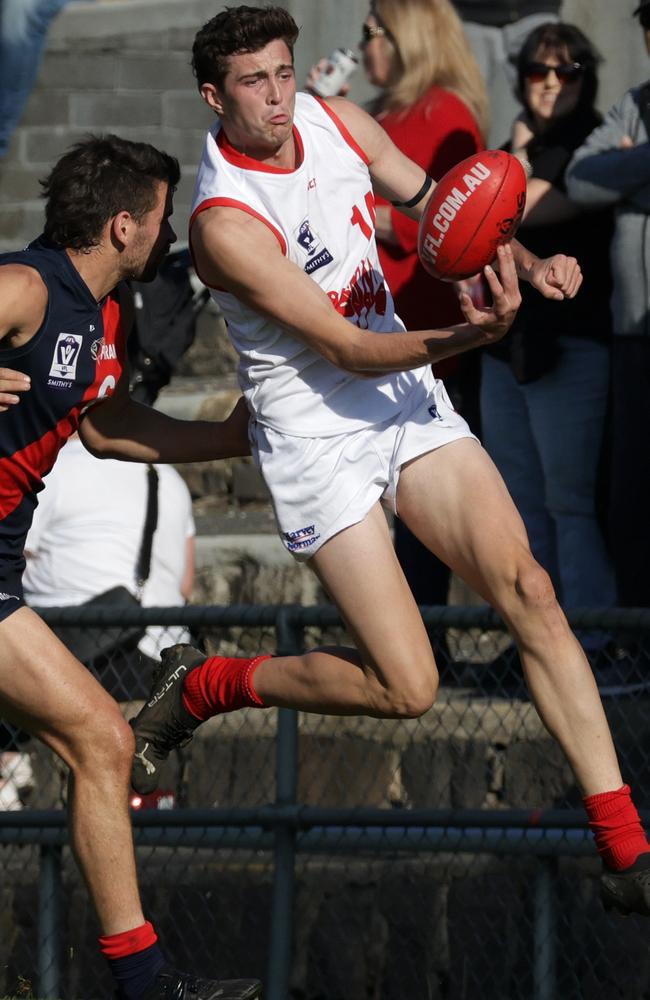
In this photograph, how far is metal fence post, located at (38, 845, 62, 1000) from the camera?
6.01 metres

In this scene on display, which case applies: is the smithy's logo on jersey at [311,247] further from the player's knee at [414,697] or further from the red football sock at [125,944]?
the red football sock at [125,944]

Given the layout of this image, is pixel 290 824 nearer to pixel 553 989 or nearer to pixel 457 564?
pixel 553 989

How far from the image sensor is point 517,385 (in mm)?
6680

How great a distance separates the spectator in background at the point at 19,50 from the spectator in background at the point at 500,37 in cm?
362

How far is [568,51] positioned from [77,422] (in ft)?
8.53

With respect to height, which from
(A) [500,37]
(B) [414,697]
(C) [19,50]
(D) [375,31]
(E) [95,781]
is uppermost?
(C) [19,50]

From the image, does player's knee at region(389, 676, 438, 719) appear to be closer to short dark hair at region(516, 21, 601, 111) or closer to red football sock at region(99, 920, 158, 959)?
red football sock at region(99, 920, 158, 959)

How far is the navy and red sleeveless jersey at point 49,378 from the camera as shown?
4.75 meters

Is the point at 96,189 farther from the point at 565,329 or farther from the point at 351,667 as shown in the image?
the point at 565,329

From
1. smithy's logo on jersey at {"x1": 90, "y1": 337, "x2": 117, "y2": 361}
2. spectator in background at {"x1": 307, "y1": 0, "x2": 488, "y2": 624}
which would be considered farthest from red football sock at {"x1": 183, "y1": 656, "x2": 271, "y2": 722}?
spectator in background at {"x1": 307, "y1": 0, "x2": 488, "y2": 624}

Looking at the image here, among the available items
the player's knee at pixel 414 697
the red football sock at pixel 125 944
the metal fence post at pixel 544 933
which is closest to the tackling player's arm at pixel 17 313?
the player's knee at pixel 414 697

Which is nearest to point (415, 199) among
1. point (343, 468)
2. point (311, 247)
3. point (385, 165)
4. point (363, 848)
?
point (385, 165)

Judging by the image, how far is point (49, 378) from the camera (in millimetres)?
4770

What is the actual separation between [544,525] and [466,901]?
1.52 metres
